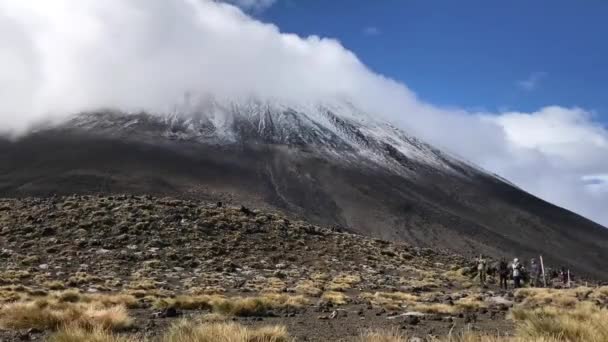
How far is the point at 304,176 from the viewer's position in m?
135

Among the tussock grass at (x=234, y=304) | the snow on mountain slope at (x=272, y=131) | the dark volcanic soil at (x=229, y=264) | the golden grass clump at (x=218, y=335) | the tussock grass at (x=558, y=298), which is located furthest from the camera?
the snow on mountain slope at (x=272, y=131)

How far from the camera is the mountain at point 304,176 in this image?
4183 inches

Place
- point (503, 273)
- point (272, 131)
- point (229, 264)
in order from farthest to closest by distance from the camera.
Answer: point (272, 131), point (229, 264), point (503, 273)

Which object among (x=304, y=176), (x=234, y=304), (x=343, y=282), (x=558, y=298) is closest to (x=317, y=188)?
(x=304, y=176)

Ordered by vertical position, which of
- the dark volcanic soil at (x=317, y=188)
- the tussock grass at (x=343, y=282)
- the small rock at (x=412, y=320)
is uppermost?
the dark volcanic soil at (x=317, y=188)

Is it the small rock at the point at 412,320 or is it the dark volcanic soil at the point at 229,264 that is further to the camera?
the dark volcanic soil at the point at 229,264

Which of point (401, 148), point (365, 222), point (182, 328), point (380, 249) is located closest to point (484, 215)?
point (365, 222)

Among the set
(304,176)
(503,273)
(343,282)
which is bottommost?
(343,282)

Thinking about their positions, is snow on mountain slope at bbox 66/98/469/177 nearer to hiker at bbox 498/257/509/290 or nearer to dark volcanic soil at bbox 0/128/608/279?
dark volcanic soil at bbox 0/128/608/279

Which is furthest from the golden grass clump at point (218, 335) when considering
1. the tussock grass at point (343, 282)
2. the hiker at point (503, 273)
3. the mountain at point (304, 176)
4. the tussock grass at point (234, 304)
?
the mountain at point (304, 176)

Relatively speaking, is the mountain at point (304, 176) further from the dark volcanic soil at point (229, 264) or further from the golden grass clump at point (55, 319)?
the golden grass clump at point (55, 319)

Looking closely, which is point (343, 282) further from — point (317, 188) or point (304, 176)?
point (304, 176)

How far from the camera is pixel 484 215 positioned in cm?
13538

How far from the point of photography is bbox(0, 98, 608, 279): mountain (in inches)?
4183
